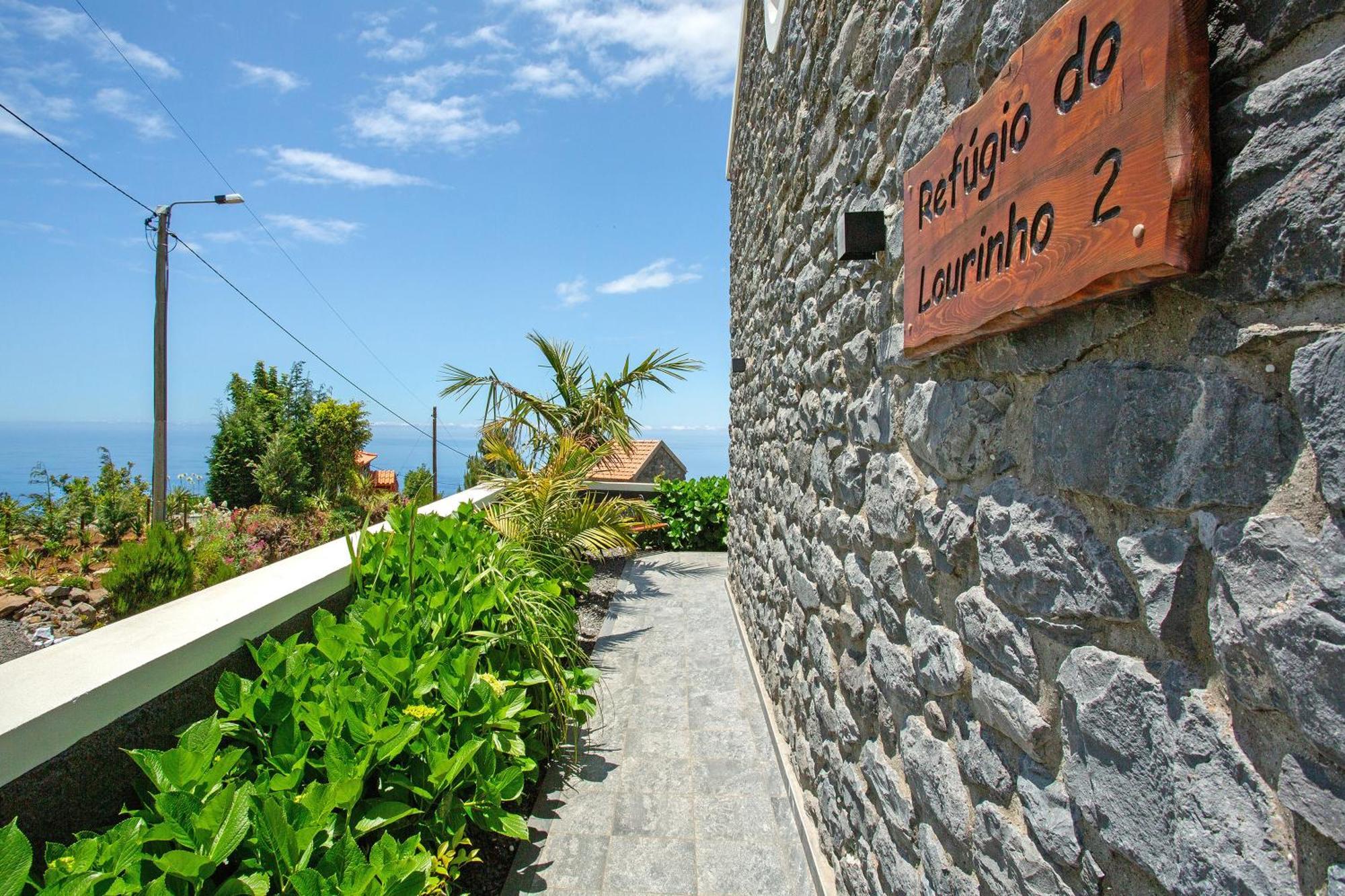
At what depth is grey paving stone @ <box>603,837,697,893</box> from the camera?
2520mm

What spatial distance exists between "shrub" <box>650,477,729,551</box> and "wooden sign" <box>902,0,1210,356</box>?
7.45 meters

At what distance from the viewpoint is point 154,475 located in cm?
945

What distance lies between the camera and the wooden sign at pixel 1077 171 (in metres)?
0.75

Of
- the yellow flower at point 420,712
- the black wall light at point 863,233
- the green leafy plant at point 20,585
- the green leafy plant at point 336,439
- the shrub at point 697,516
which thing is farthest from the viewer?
the green leafy plant at point 336,439

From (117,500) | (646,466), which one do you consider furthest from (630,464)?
(117,500)

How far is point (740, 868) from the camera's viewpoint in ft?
8.64

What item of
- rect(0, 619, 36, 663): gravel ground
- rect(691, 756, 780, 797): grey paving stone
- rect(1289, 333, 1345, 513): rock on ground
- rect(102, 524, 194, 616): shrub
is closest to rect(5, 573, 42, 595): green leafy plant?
rect(0, 619, 36, 663): gravel ground

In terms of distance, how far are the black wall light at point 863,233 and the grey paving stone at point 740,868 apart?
2.21 m

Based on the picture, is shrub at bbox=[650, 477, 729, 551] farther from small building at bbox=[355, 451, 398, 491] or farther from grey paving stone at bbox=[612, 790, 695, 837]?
small building at bbox=[355, 451, 398, 491]

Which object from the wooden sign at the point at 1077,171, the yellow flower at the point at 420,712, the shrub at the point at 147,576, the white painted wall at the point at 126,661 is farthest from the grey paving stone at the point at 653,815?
the shrub at the point at 147,576

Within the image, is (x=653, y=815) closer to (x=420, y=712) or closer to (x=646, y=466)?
(x=420, y=712)

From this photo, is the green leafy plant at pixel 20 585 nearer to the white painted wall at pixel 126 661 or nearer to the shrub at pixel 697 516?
the white painted wall at pixel 126 661

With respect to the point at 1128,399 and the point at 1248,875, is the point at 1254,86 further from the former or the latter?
the point at 1248,875

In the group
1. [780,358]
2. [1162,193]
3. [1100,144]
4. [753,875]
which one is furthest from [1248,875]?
[780,358]
